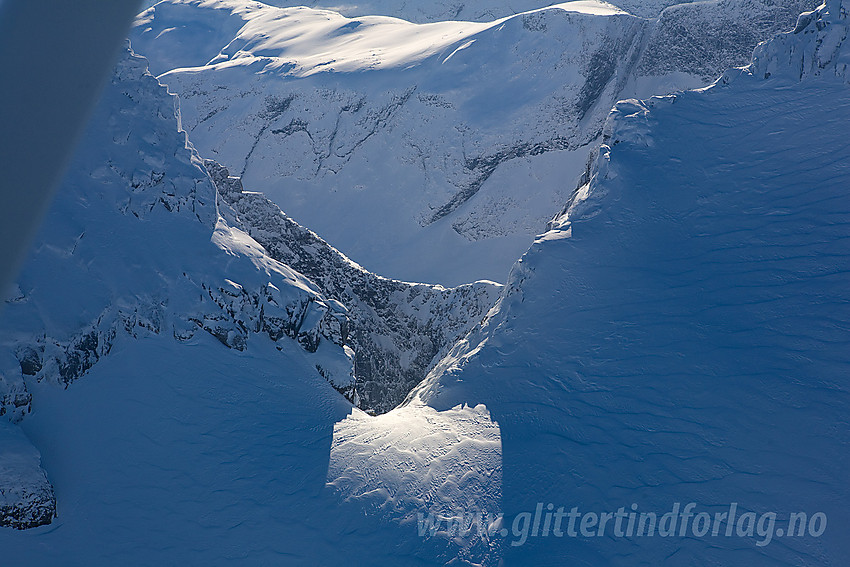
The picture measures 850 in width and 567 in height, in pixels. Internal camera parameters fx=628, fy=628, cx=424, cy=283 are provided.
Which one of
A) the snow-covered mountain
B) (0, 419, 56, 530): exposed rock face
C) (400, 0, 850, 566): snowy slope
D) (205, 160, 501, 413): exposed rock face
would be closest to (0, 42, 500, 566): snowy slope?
(0, 419, 56, 530): exposed rock face

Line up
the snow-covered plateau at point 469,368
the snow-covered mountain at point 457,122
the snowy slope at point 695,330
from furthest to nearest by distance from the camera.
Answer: the snow-covered mountain at point 457,122 < the snow-covered plateau at point 469,368 < the snowy slope at point 695,330

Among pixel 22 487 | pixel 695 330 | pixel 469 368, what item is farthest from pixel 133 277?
pixel 695 330

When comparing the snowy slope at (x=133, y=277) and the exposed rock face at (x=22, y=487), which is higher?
the snowy slope at (x=133, y=277)

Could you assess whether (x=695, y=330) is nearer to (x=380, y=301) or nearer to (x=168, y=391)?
(x=168, y=391)

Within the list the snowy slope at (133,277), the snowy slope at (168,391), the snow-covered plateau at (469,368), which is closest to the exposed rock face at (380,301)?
the snow-covered plateau at (469,368)

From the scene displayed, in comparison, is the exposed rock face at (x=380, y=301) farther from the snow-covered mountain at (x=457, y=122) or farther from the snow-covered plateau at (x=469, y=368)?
the snow-covered mountain at (x=457, y=122)
